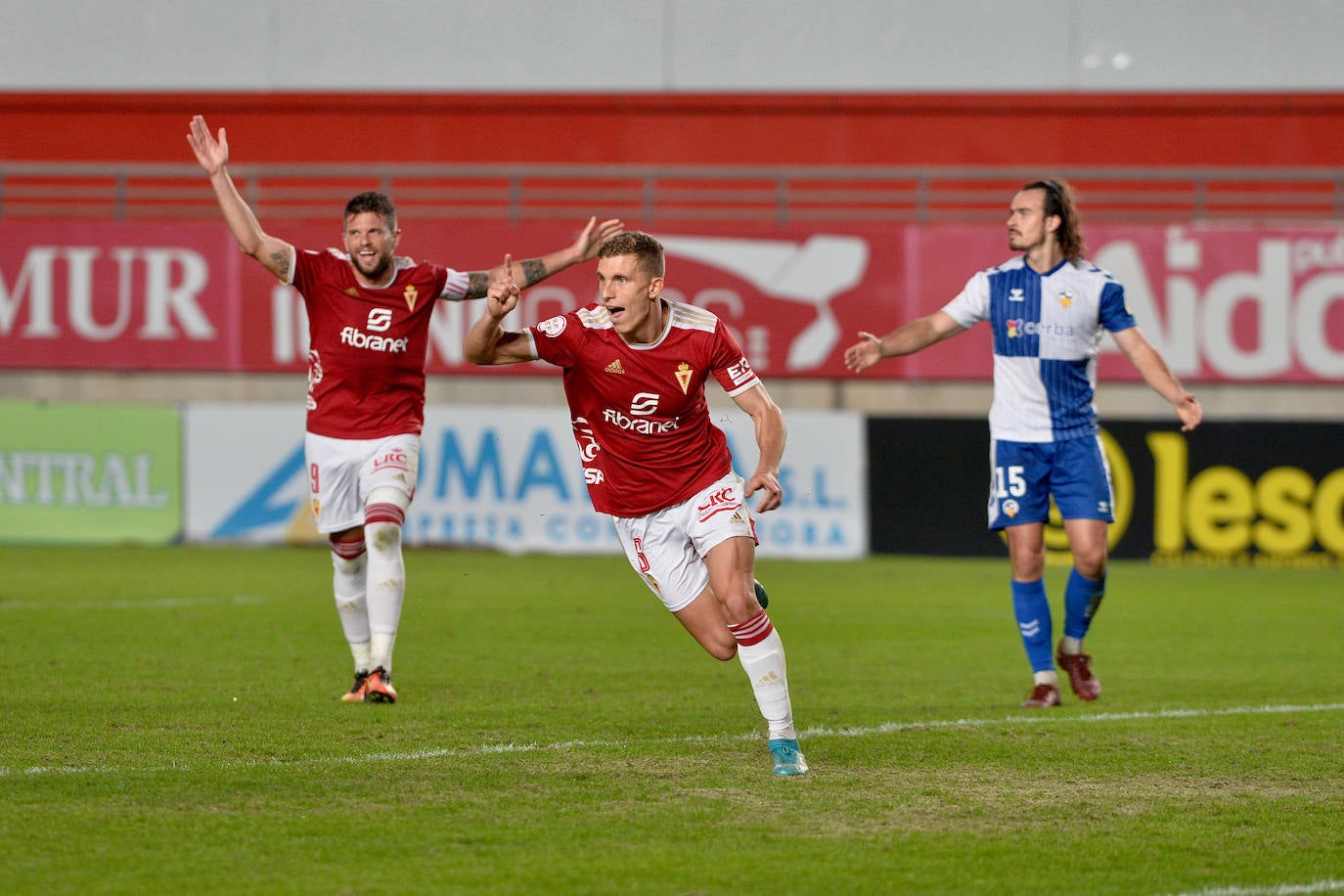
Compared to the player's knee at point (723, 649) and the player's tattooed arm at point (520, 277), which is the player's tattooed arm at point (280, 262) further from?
the player's knee at point (723, 649)

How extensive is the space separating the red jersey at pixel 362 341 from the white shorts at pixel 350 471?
55 mm

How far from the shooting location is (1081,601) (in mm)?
8375

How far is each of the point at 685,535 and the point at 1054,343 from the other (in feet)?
8.66

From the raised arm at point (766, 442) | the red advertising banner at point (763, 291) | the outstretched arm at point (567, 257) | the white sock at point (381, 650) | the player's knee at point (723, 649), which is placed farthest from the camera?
the red advertising banner at point (763, 291)

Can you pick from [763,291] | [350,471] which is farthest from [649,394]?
[763,291]

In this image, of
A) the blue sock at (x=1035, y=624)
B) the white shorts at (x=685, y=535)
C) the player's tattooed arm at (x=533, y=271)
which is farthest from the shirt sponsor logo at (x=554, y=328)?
the blue sock at (x=1035, y=624)

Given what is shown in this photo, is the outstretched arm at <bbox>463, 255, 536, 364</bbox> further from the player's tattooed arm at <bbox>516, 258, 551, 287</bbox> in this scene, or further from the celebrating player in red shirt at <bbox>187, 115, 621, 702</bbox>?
the celebrating player in red shirt at <bbox>187, 115, 621, 702</bbox>

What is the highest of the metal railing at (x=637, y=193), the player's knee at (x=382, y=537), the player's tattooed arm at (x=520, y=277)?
the metal railing at (x=637, y=193)

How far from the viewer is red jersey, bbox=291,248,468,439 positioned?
8141 millimetres

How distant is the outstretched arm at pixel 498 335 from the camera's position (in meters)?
5.96

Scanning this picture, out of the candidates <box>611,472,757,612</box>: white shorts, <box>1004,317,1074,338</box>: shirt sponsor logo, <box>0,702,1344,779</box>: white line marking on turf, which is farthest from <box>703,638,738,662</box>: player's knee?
<box>1004,317,1074,338</box>: shirt sponsor logo

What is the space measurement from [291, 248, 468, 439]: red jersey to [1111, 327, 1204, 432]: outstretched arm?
10.2ft
